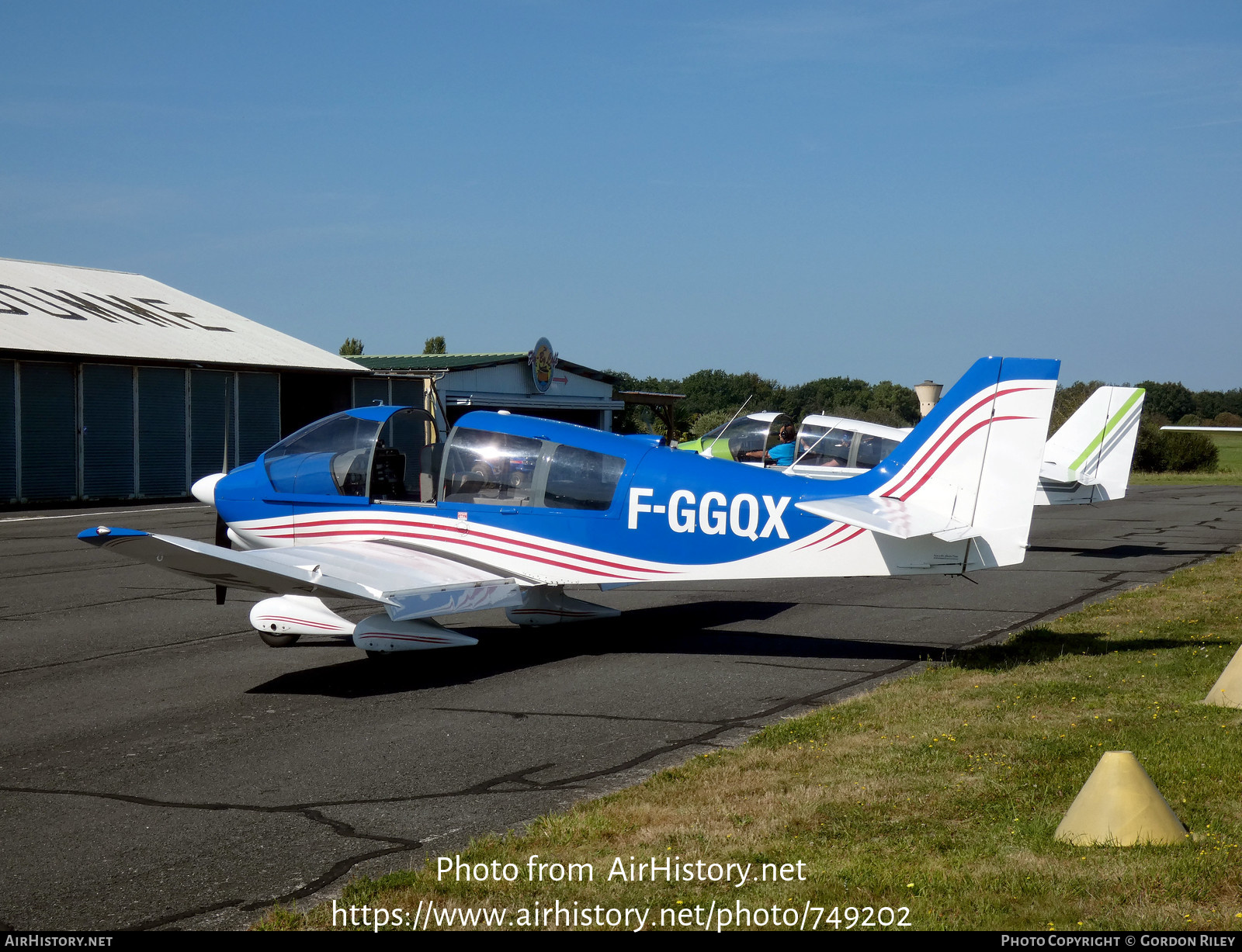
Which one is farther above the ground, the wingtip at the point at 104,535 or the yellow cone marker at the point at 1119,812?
the wingtip at the point at 104,535

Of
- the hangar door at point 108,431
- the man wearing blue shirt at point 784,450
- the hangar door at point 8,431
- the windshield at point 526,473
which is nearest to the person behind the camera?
the windshield at point 526,473

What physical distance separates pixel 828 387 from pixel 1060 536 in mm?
79320

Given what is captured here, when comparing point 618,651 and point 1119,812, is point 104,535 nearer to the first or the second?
point 618,651

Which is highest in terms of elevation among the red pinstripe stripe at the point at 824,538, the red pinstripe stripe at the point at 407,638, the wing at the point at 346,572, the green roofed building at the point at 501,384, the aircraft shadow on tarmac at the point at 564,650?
the green roofed building at the point at 501,384

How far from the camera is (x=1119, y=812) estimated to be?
480 cm

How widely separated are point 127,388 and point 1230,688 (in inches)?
1152

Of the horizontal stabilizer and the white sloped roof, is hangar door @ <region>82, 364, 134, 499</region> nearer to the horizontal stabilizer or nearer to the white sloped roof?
the white sloped roof

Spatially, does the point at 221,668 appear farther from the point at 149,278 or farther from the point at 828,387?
the point at 828,387

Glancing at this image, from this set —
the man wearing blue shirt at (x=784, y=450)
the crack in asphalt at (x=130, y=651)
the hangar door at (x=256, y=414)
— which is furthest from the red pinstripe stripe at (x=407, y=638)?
the hangar door at (x=256, y=414)

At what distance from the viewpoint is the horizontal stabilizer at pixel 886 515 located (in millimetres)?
8492

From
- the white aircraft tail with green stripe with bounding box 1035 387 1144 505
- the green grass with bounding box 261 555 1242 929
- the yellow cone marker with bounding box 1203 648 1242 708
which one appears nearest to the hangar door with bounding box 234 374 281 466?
the white aircraft tail with green stripe with bounding box 1035 387 1144 505

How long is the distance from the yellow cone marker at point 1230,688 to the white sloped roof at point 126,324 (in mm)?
27751

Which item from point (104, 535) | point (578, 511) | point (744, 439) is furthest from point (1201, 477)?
point (104, 535)

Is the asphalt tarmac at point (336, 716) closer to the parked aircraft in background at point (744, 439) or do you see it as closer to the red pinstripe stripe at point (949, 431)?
the red pinstripe stripe at point (949, 431)
